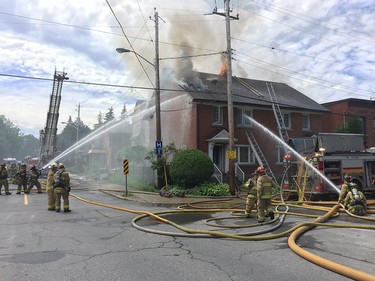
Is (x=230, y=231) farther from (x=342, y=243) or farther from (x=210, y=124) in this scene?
(x=210, y=124)

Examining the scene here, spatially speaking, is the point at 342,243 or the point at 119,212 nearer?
the point at 342,243

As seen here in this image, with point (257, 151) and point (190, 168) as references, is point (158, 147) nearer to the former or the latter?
point (190, 168)

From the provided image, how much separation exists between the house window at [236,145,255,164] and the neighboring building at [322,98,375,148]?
9394mm

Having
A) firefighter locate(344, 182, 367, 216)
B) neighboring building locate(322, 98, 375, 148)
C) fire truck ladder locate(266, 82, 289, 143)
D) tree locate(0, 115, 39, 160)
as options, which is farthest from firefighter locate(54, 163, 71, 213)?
tree locate(0, 115, 39, 160)

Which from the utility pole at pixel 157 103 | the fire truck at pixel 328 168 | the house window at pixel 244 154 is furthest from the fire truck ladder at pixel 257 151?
the fire truck at pixel 328 168

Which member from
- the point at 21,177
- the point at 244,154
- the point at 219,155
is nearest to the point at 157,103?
the point at 219,155

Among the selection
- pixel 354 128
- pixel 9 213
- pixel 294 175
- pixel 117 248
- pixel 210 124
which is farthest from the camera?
pixel 354 128

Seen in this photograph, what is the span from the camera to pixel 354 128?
27906 mm

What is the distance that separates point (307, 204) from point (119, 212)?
6.20 meters

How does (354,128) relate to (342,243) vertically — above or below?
above

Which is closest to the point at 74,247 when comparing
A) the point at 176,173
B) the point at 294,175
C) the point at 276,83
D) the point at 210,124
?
the point at 294,175

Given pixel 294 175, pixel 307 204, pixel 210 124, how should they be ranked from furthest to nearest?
pixel 210 124 → pixel 294 175 → pixel 307 204

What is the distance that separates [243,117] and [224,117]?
5.16 feet

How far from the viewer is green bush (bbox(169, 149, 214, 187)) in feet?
55.9
